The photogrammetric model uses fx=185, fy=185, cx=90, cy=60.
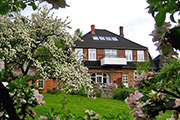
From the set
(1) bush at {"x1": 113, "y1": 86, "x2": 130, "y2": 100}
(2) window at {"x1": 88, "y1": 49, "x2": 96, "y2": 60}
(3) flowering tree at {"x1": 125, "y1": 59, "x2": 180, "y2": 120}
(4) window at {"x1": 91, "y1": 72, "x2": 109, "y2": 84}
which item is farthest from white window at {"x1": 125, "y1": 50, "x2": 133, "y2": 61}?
(3) flowering tree at {"x1": 125, "y1": 59, "x2": 180, "y2": 120}

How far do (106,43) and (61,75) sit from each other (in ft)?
51.8

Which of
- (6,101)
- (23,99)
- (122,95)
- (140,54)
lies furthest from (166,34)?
(140,54)

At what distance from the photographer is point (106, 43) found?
2342 cm

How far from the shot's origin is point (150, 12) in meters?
0.98

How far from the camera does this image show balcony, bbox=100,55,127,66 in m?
21.7

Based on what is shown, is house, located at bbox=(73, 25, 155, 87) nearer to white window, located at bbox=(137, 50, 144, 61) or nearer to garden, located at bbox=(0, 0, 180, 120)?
white window, located at bbox=(137, 50, 144, 61)

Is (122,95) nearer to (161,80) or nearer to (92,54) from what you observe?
(92,54)

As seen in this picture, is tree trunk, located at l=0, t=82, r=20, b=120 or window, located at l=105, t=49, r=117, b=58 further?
window, located at l=105, t=49, r=117, b=58

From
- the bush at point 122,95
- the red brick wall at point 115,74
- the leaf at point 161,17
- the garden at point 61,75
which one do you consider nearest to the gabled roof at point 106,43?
the red brick wall at point 115,74

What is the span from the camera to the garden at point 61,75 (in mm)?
916

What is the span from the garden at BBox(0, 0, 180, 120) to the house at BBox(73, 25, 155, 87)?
24.3 ft

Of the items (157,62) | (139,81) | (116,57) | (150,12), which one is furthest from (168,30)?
(157,62)

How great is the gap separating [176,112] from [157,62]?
80.5 feet

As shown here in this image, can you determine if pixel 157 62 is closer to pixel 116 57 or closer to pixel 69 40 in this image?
pixel 116 57
